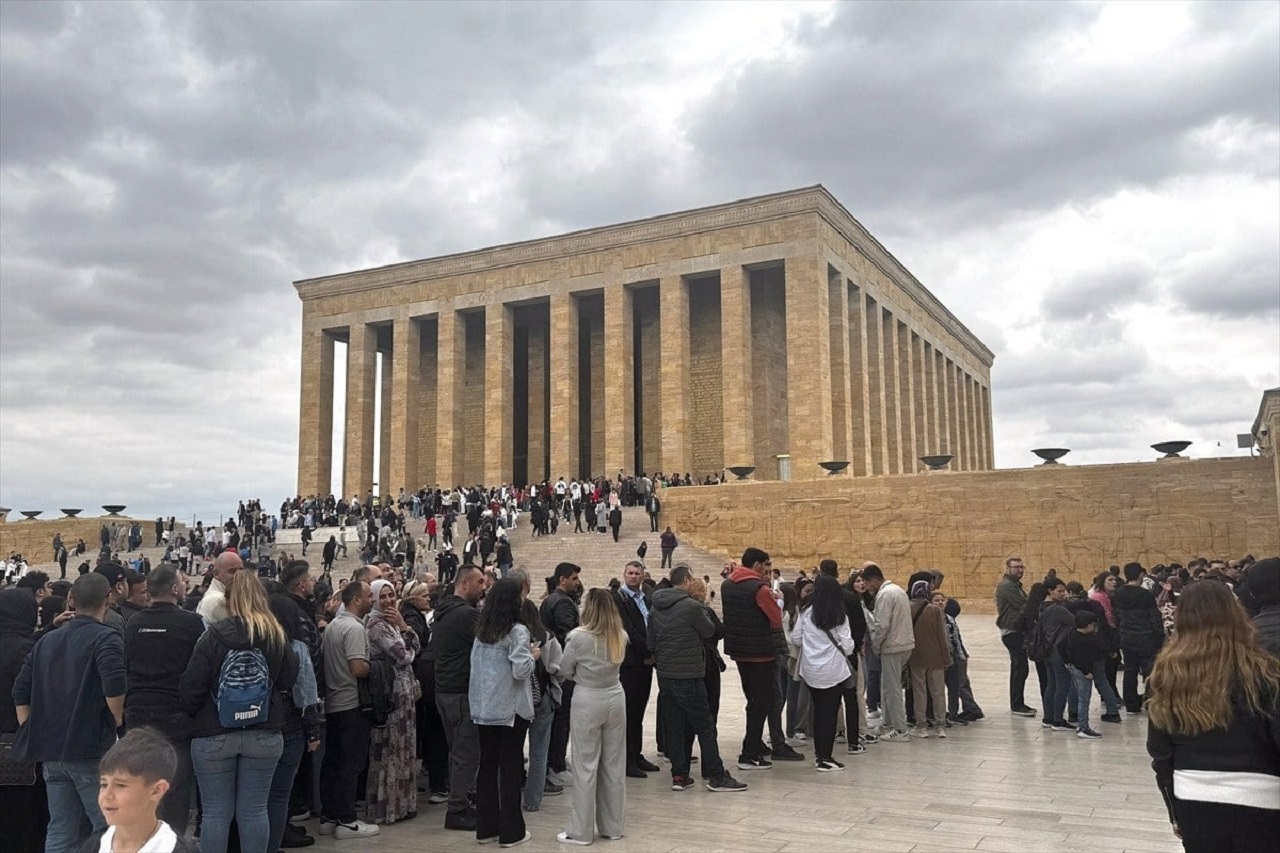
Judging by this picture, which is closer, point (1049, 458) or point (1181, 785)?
point (1181, 785)

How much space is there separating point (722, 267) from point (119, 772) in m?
30.0

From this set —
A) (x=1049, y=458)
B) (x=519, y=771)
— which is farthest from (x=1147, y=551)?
(x=519, y=771)

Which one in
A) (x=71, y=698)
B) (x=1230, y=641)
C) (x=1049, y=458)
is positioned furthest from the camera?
(x=1049, y=458)

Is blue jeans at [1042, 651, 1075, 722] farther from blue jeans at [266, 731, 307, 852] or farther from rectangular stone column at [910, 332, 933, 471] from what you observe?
rectangular stone column at [910, 332, 933, 471]

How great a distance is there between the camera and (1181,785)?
118 inches

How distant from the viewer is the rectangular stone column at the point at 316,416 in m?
38.1

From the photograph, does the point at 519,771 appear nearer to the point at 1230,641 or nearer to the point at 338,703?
the point at 338,703

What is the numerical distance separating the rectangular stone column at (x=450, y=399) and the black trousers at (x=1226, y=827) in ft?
109

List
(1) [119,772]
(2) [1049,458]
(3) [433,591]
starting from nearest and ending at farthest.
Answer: (1) [119,772] → (3) [433,591] → (2) [1049,458]

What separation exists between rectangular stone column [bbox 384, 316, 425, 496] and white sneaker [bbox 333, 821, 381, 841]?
31452 millimetres

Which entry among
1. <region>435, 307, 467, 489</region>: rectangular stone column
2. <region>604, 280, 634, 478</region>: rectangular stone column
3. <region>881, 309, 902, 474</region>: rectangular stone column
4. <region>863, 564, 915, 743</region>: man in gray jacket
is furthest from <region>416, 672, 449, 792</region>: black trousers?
<region>881, 309, 902, 474</region>: rectangular stone column

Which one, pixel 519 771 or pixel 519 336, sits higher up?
pixel 519 336

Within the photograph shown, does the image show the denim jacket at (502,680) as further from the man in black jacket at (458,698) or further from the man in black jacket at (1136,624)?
the man in black jacket at (1136,624)

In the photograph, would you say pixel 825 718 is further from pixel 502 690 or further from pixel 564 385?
pixel 564 385
